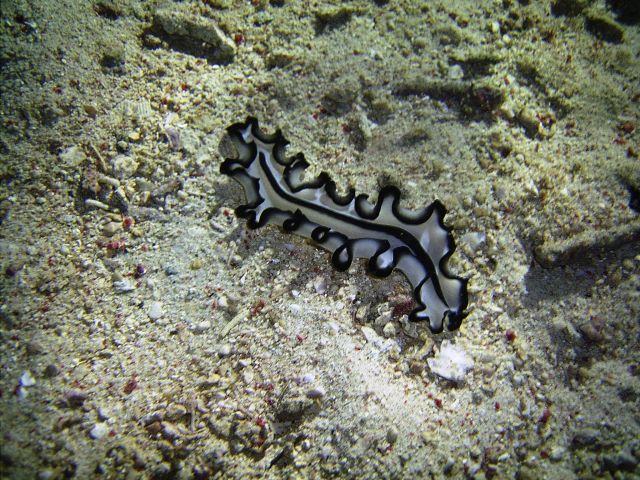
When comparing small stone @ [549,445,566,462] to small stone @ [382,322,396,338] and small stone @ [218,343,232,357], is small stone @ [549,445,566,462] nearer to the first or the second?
small stone @ [382,322,396,338]

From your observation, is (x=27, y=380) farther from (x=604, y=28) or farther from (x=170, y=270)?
(x=604, y=28)

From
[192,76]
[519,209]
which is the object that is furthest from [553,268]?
[192,76]

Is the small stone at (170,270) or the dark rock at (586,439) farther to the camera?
the small stone at (170,270)

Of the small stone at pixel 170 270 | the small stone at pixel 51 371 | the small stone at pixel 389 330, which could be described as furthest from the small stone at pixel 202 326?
the small stone at pixel 389 330

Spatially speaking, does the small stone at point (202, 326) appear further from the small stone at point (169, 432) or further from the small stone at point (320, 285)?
the small stone at point (320, 285)

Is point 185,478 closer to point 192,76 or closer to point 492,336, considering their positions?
point 492,336
